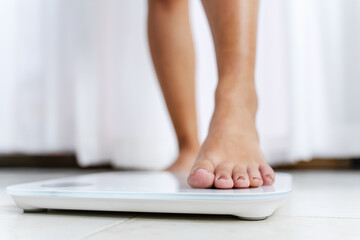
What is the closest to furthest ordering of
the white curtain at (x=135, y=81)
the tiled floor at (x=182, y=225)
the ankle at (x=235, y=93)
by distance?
1. the tiled floor at (x=182, y=225)
2. the ankle at (x=235, y=93)
3. the white curtain at (x=135, y=81)

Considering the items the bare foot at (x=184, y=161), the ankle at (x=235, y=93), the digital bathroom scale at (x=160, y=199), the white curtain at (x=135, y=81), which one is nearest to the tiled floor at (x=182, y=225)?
the digital bathroom scale at (x=160, y=199)

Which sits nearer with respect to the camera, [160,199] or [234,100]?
[160,199]

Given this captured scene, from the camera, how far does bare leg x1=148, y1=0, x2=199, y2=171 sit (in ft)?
3.92

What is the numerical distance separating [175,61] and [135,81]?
61 centimetres

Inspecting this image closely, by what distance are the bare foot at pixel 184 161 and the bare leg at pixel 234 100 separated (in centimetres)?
34

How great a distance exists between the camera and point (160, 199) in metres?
0.61

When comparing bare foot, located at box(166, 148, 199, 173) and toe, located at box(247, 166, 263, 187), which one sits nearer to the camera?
toe, located at box(247, 166, 263, 187)

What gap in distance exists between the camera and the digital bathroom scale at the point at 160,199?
0.59 meters

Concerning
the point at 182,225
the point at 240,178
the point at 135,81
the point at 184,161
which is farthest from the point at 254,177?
the point at 135,81

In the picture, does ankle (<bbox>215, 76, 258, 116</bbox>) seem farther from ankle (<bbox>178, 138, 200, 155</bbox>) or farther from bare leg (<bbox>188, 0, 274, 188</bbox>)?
ankle (<bbox>178, 138, 200, 155</bbox>)

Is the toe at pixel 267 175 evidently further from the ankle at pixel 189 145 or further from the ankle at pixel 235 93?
the ankle at pixel 189 145

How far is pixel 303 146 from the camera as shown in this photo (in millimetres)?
1519

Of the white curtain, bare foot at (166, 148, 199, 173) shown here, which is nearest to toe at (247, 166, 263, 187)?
bare foot at (166, 148, 199, 173)

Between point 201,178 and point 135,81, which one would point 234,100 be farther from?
point 135,81
